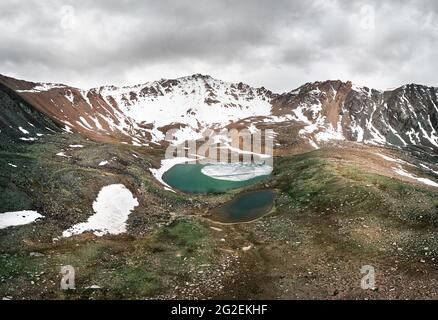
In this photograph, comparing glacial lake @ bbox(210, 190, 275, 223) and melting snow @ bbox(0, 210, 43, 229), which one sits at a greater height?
glacial lake @ bbox(210, 190, 275, 223)

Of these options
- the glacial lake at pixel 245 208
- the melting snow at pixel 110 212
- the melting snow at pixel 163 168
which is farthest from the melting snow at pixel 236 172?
the melting snow at pixel 110 212

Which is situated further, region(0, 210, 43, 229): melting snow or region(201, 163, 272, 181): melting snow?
region(201, 163, 272, 181): melting snow

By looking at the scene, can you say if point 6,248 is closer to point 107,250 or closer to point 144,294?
point 107,250

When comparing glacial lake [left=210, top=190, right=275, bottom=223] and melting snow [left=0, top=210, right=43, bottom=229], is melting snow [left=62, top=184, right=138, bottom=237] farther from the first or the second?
glacial lake [left=210, top=190, right=275, bottom=223]

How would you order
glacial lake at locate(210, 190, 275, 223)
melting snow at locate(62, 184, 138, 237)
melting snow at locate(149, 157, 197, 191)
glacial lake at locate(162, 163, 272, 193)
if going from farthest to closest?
melting snow at locate(149, 157, 197, 191) → glacial lake at locate(162, 163, 272, 193) → glacial lake at locate(210, 190, 275, 223) → melting snow at locate(62, 184, 138, 237)

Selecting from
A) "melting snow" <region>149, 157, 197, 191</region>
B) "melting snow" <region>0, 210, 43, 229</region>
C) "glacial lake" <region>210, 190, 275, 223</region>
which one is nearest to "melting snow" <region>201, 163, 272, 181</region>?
"melting snow" <region>149, 157, 197, 191</region>

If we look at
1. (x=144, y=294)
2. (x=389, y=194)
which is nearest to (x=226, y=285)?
(x=144, y=294)

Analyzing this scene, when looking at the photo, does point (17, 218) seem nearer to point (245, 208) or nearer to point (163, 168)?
point (245, 208)
